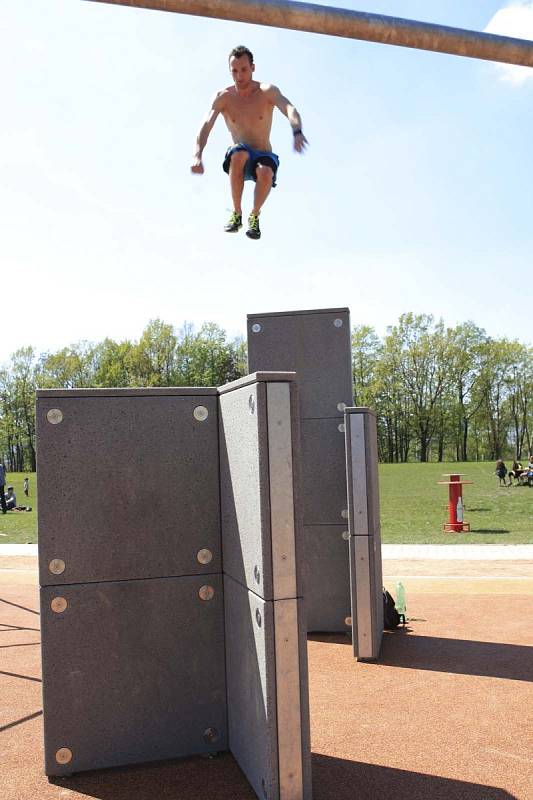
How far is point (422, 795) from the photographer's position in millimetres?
3592

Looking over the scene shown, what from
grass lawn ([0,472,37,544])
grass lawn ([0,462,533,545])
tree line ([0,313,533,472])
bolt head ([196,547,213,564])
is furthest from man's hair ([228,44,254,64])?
tree line ([0,313,533,472])

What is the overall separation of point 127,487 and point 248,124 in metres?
3.24

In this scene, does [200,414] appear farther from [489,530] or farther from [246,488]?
[489,530]

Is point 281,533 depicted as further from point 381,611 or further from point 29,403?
point 29,403

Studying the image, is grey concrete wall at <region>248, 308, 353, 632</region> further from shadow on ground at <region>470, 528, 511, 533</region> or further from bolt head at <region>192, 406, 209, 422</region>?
shadow on ground at <region>470, 528, 511, 533</region>

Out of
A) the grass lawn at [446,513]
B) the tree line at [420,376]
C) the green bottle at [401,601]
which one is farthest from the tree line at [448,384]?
the green bottle at [401,601]

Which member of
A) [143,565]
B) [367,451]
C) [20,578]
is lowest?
[20,578]

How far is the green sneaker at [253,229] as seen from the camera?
6.41m

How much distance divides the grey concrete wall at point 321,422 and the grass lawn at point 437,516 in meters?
8.13

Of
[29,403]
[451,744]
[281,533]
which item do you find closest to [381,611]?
[451,744]

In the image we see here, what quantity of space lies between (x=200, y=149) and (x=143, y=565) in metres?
3.31

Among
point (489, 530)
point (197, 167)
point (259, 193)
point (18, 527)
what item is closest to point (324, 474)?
point (259, 193)

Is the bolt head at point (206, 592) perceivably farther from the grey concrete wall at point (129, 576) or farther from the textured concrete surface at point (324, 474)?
the textured concrete surface at point (324, 474)

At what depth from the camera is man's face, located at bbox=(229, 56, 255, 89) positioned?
19.1 ft
